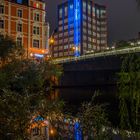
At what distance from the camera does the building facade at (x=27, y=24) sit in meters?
69.7

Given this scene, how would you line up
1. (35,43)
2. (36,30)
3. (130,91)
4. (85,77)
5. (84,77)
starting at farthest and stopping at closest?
1. (84,77)
2. (85,77)
3. (36,30)
4. (35,43)
5. (130,91)

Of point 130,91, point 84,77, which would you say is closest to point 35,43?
point 84,77

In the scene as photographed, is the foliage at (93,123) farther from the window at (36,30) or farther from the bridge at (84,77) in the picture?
the window at (36,30)

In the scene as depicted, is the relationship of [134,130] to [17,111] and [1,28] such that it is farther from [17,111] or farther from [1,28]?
[1,28]

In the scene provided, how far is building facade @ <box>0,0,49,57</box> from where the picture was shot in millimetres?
69688

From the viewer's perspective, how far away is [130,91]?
8312mm

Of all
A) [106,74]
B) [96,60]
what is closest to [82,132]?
[96,60]

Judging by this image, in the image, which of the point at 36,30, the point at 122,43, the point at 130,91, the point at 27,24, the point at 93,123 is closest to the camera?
the point at 93,123

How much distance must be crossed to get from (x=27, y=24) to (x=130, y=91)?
66906 millimetres

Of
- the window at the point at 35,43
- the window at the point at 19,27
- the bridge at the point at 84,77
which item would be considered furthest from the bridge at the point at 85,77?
the window at the point at 19,27

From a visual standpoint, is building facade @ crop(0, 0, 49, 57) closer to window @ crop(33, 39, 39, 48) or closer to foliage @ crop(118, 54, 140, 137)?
window @ crop(33, 39, 39, 48)

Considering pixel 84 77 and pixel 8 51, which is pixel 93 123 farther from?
pixel 84 77

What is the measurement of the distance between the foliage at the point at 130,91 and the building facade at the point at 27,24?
61.0 m

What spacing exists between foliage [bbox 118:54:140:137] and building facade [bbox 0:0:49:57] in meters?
61.0
